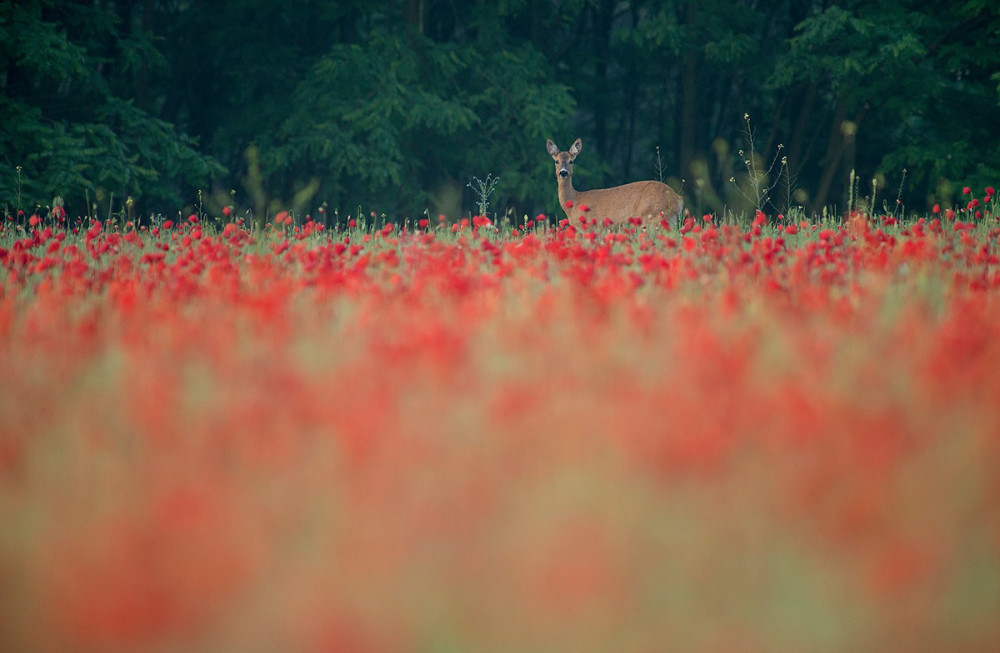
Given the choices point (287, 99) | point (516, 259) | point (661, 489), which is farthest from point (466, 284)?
point (287, 99)

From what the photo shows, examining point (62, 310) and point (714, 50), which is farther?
point (714, 50)

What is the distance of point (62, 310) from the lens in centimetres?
387

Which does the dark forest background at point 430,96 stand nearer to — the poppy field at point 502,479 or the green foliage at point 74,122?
the green foliage at point 74,122

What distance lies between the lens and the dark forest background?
50.1 feet

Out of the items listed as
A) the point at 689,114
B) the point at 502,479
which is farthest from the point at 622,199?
the point at 502,479

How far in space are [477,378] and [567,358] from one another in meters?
0.42

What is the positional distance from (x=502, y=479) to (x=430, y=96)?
614 inches

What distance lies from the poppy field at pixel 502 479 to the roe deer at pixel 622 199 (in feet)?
24.9

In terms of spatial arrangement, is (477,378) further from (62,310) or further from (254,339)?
(62,310)

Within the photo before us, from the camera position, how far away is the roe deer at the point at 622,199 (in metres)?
11.3

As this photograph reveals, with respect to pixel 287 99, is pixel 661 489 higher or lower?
lower

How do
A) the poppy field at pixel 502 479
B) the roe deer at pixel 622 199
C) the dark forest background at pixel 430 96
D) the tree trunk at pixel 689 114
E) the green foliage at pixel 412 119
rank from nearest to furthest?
the poppy field at pixel 502 479
the roe deer at pixel 622 199
the dark forest background at pixel 430 96
the green foliage at pixel 412 119
the tree trunk at pixel 689 114

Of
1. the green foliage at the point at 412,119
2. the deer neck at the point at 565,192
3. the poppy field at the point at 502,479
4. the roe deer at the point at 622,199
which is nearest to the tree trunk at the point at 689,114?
the green foliage at the point at 412,119

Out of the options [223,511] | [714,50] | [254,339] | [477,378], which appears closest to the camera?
[223,511]
